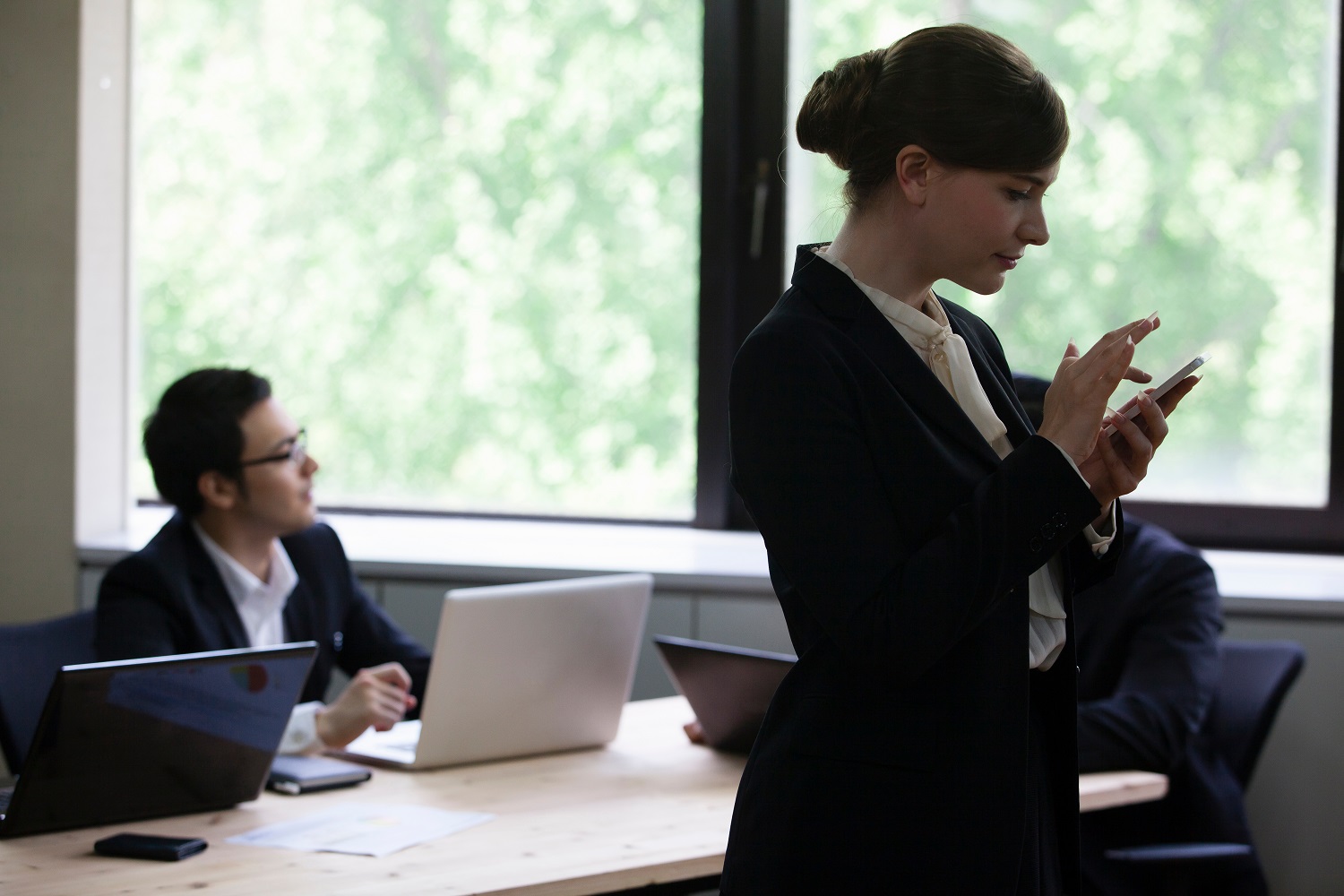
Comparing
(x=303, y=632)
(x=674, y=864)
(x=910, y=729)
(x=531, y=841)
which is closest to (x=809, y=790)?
(x=910, y=729)

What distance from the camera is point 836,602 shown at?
3.72 feet

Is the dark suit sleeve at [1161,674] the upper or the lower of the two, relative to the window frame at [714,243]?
lower

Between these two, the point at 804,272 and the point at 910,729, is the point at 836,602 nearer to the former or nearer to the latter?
the point at 910,729

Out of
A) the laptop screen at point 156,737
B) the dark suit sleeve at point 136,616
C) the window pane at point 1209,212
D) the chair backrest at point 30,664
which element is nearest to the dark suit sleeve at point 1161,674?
the window pane at point 1209,212

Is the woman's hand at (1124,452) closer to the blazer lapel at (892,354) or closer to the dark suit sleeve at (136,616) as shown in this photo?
the blazer lapel at (892,354)

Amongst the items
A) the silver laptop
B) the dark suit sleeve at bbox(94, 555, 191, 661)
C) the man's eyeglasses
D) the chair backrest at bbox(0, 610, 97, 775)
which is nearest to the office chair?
the silver laptop

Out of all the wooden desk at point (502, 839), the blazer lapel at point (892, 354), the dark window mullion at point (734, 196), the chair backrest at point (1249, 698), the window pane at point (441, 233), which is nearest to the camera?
the blazer lapel at point (892, 354)

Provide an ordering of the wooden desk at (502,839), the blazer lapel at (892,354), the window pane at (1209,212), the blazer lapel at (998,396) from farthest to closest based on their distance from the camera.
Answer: the window pane at (1209,212), the wooden desk at (502,839), the blazer lapel at (998,396), the blazer lapel at (892,354)

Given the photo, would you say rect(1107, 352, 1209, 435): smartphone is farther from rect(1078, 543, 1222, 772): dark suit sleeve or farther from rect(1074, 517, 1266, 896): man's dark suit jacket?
rect(1074, 517, 1266, 896): man's dark suit jacket

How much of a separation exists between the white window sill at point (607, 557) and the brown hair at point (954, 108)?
1.99 metres

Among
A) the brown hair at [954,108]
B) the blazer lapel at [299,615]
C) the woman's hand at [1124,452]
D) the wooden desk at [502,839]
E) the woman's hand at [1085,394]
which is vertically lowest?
the wooden desk at [502,839]

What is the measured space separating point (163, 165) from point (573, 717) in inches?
102

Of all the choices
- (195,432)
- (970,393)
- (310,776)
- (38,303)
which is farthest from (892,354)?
(38,303)

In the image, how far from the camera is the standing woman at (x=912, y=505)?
113cm
